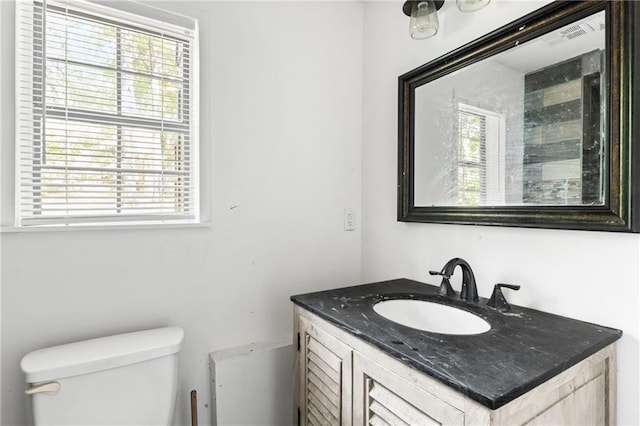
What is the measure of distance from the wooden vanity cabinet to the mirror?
0.43 m

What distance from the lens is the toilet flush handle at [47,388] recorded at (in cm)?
93

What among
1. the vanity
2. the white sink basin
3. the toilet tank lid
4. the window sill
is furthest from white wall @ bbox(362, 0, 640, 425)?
the toilet tank lid

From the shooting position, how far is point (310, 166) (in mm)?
1635

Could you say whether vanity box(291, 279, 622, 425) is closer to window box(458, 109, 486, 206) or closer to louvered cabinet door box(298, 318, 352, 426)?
louvered cabinet door box(298, 318, 352, 426)

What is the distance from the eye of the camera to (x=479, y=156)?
48.3 inches

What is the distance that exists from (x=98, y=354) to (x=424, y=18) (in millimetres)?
1646

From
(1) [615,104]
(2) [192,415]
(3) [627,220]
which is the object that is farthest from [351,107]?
(2) [192,415]

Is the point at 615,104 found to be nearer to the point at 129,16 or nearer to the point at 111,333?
the point at 129,16

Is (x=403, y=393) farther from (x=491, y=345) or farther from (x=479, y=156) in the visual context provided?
(x=479, y=156)

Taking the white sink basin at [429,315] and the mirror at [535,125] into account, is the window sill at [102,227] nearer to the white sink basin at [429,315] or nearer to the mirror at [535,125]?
the white sink basin at [429,315]

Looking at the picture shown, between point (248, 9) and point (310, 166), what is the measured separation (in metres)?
0.75

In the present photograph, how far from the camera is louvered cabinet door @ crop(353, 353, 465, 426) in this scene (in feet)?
2.33

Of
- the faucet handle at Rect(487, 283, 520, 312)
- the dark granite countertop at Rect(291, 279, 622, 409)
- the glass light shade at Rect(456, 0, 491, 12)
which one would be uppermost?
the glass light shade at Rect(456, 0, 491, 12)

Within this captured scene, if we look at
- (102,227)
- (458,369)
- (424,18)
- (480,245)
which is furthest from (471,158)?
(102,227)
